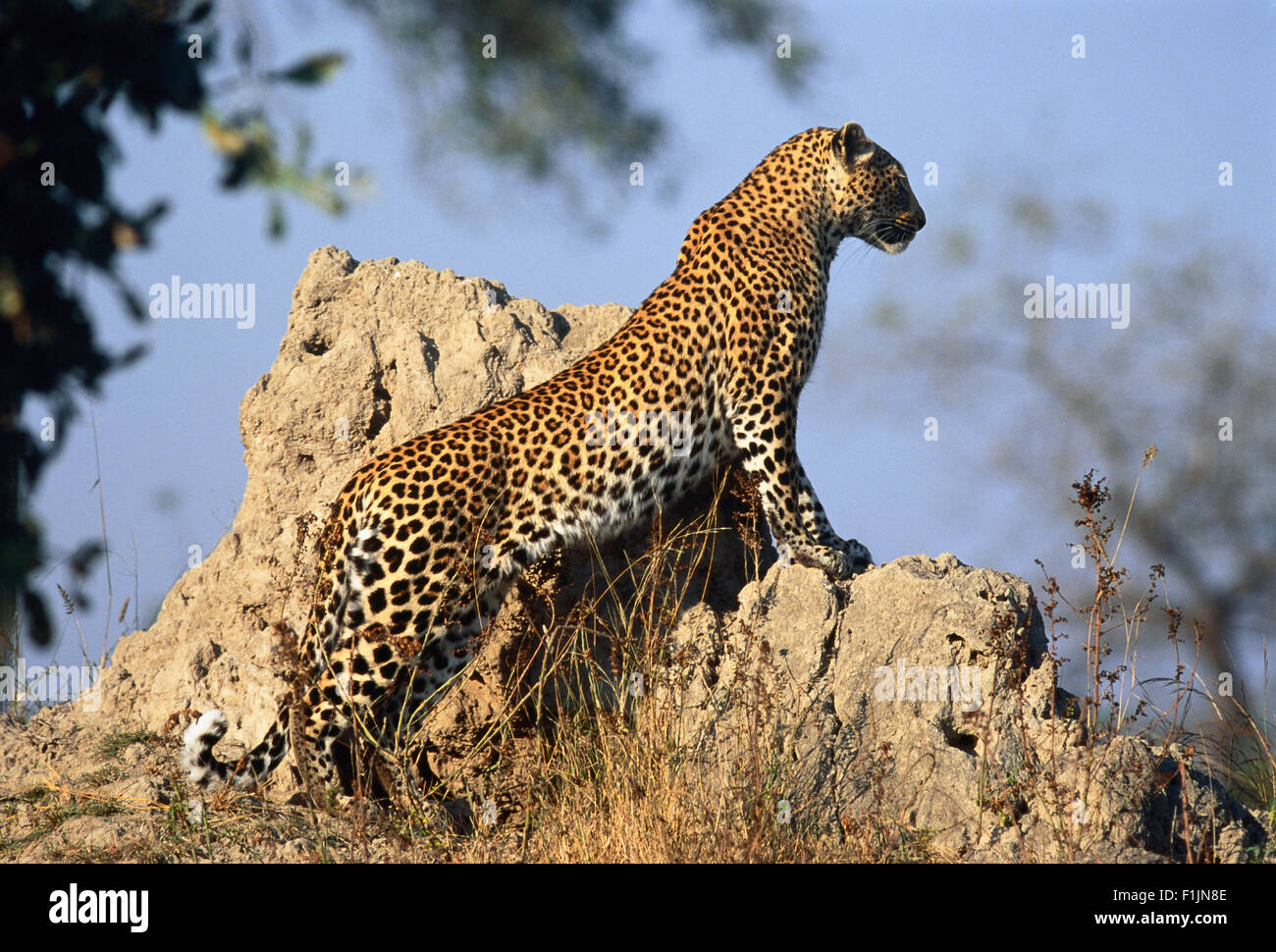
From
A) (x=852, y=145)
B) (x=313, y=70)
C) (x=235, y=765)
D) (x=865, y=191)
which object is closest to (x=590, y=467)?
(x=235, y=765)

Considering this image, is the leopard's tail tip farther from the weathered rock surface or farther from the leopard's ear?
the leopard's ear

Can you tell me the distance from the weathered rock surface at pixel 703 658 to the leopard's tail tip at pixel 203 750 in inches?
16.1

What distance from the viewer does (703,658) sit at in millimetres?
7223

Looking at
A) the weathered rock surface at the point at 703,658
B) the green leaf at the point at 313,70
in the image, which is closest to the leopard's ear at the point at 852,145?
the weathered rock surface at the point at 703,658

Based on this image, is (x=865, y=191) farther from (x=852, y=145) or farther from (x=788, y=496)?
(x=788, y=496)

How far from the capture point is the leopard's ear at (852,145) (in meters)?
8.84

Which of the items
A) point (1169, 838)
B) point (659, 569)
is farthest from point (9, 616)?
point (1169, 838)

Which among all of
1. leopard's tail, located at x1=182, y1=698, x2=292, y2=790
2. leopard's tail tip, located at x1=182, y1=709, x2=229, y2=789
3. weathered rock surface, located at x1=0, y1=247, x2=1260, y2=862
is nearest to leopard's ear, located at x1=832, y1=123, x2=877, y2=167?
weathered rock surface, located at x1=0, y1=247, x2=1260, y2=862

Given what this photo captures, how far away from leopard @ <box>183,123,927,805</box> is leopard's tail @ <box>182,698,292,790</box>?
0.01 meters

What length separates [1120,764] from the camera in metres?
6.34

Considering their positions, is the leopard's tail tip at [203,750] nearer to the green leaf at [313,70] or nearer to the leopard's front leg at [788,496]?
the leopard's front leg at [788,496]

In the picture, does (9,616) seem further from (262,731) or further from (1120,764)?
(1120,764)

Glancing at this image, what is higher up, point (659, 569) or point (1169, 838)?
point (659, 569)
